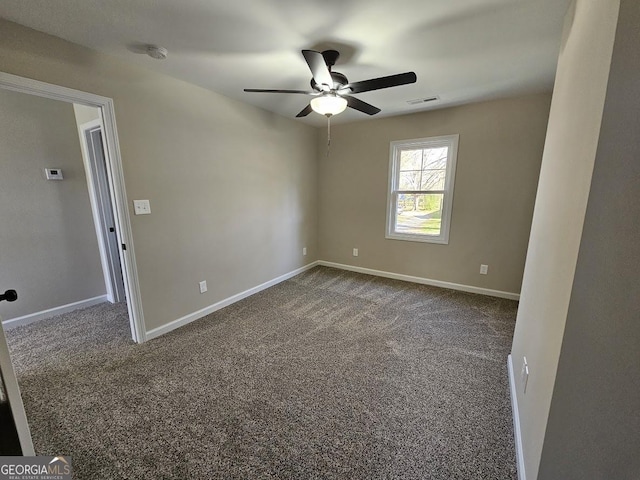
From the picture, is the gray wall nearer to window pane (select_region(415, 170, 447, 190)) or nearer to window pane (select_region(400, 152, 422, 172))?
window pane (select_region(415, 170, 447, 190))

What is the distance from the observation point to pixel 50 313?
2842 mm

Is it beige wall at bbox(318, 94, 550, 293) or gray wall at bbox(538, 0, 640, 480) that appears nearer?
gray wall at bbox(538, 0, 640, 480)

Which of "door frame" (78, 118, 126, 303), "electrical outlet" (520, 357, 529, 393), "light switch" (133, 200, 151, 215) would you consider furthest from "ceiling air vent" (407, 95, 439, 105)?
"door frame" (78, 118, 126, 303)

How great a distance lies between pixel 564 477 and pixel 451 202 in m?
3.00

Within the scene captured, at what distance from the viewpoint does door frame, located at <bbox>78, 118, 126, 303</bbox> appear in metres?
2.89

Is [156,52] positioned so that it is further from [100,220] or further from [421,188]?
[421,188]

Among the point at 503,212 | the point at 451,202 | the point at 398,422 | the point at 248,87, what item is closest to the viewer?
the point at 398,422

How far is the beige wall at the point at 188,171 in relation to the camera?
1.90 metres

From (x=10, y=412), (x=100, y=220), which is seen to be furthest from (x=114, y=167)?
(x=10, y=412)

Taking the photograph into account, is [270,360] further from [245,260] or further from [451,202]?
[451,202]

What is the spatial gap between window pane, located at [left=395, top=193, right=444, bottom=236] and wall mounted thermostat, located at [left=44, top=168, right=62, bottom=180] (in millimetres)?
4142

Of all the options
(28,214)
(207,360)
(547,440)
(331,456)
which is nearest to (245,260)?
(207,360)

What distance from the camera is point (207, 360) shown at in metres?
2.15

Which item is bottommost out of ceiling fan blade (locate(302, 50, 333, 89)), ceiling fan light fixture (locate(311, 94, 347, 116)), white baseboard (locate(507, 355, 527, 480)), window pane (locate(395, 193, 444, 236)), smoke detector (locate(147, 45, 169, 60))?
white baseboard (locate(507, 355, 527, 480))
